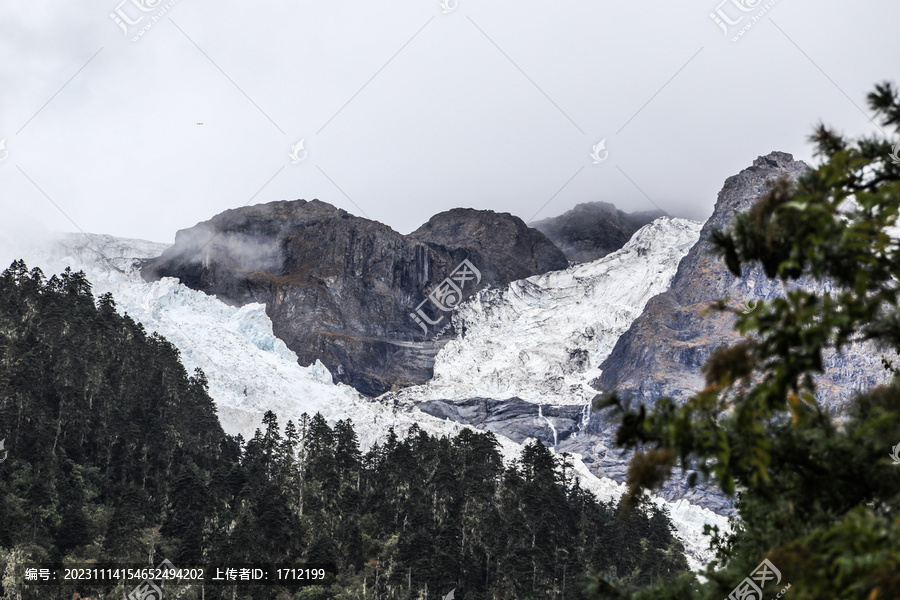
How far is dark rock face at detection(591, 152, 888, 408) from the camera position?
146 m

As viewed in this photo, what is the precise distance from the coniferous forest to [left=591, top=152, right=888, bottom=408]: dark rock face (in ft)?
263

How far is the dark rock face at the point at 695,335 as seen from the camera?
146 m

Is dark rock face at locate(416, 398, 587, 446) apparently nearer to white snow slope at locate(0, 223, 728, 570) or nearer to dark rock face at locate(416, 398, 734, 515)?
dark rock face at locate(416, 398, 734, 515)

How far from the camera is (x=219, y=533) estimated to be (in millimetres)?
53000

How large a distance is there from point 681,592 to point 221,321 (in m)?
130

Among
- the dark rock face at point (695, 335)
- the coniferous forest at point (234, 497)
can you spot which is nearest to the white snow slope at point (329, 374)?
the dark rock face at point (695, 335)

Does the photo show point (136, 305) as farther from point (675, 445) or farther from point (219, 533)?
point (675, 445)

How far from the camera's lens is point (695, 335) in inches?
6624

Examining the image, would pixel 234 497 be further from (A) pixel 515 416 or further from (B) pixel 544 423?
(A) pixel 515 416

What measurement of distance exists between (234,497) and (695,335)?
129200mm

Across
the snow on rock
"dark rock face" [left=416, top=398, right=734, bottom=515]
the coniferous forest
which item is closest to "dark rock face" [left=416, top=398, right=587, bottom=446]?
"dark rock face" [left=416, top=398, right=734, bottom=515]

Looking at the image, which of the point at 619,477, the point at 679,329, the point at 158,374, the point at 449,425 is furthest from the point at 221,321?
the point at 679,329

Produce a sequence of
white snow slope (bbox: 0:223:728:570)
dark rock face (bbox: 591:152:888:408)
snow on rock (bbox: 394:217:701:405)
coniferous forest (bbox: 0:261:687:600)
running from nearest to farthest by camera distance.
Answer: coniferous forest (bbox: 0:261:687:600) < white snow slope (bbox: 0:223:728:570) < dark rock face (bbox: 591:152:888:408) < snow on rock (bbox: 394:217:701:405)

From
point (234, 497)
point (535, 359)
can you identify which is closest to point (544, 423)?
point (535, 359)
